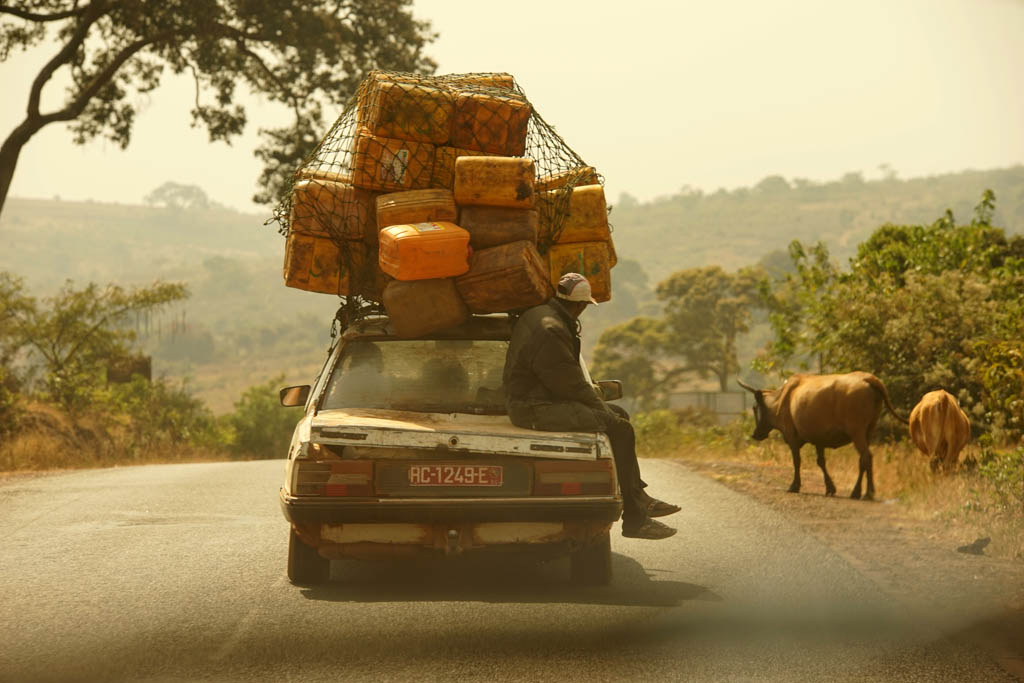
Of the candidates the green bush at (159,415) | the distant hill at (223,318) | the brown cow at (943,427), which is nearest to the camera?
the brown cow at (943,427)

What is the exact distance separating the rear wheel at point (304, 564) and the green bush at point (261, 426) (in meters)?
31.1

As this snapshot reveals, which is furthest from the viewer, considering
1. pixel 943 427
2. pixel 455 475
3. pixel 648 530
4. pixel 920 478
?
pixel 920 478

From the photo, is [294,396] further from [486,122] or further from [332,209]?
[486,122]

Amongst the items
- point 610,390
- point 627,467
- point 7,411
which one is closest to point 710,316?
point 7,411

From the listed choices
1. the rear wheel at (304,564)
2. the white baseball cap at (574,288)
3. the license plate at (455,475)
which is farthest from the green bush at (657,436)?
the license plate at (455,475)

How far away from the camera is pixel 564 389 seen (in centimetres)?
733

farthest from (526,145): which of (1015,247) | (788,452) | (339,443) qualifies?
(1015,247)

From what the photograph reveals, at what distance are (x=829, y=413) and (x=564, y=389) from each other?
7.24 m

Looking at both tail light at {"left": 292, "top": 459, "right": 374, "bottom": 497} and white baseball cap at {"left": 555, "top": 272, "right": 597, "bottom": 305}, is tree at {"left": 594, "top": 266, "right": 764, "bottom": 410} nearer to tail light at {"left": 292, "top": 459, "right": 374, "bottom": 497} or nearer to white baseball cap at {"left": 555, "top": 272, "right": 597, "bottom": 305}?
white baseball cap at {"left": 555, "top": 272, "right": 597, "bottom": 305}

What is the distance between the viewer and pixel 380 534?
274 inches

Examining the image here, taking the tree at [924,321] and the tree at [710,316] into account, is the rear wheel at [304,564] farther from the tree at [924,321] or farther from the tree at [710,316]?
the tree at [710,316]

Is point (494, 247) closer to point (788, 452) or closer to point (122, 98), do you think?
point (788, 452)

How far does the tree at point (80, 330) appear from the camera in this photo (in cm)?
2842

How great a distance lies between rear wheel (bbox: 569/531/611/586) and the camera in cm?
754
